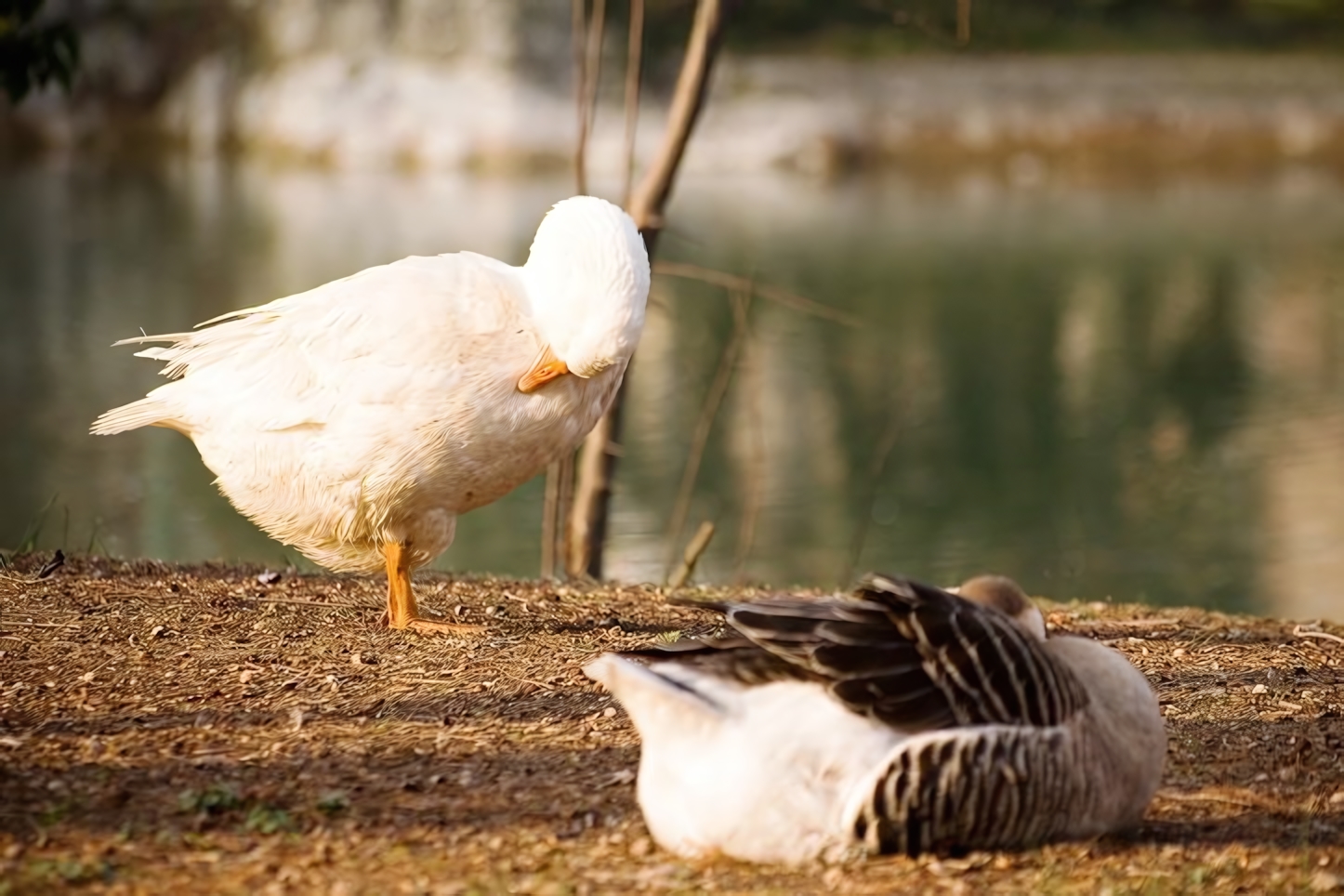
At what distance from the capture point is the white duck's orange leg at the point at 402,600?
6.28 m

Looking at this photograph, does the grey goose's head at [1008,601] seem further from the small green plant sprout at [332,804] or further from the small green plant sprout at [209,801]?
the small green plant sprout at [209,801]

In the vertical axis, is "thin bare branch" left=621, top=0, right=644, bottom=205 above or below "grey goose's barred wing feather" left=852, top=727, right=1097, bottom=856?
above

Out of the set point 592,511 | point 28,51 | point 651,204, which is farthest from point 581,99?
point 28,51

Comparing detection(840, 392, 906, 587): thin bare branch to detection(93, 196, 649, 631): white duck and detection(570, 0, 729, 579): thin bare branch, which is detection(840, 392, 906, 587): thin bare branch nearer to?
detection(570, 0, 729, 579): thin bare branch

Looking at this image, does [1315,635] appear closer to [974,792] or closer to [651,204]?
[974,792]

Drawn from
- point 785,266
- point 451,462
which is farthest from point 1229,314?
point 451,462

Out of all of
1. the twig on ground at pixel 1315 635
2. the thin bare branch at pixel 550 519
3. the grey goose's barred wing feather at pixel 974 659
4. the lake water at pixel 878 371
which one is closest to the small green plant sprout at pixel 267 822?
the grey goose's barred wing feather at pixel 974 659

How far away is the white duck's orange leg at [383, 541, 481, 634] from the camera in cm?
628

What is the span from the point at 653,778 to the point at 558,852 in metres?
0.32

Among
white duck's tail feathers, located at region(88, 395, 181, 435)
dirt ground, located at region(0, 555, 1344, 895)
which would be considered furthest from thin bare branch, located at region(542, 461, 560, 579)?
white duck's tail feathers, located at region(88, 395, 181, 435)

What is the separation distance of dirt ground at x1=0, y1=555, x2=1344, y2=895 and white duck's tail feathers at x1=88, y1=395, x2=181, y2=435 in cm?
68

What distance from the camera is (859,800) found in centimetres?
423

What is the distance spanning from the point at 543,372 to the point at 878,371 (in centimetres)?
1463

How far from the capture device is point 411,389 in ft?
19.4
